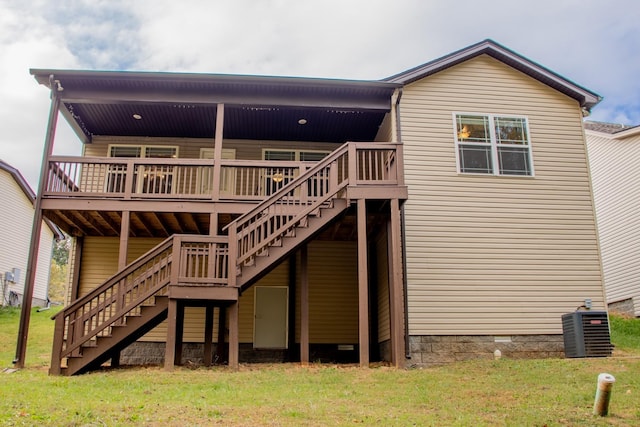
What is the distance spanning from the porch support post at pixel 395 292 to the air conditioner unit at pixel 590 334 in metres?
3.64

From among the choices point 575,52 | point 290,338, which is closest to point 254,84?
point 290,338

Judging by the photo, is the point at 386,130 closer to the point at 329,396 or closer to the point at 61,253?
the point at 329,396

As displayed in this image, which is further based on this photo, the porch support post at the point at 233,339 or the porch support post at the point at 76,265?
the porch support post at the point at 76,265

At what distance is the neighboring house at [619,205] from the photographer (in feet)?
65.3

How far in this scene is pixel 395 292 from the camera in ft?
38.7

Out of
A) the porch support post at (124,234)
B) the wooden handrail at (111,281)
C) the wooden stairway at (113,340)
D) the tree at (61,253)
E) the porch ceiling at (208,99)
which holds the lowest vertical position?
the wooden stairway at (113,340)

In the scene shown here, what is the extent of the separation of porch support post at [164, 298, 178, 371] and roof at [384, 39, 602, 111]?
763 cm

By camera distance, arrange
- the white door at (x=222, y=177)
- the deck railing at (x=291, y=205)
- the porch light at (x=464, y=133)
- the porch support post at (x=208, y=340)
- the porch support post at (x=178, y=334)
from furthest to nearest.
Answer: the white door at (x=222, y=177) → the porch light at (x=464, y=133) → the porch support post at (x=208, y=340) → the porch support post at (x=178, y=334) → the deck railing at (x=291, y=205)

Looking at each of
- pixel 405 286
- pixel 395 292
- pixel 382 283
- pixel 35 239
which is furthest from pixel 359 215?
pixel 35 239

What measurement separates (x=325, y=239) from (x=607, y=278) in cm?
1164

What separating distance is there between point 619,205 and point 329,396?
16.6 metres

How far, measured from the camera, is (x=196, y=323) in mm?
15383

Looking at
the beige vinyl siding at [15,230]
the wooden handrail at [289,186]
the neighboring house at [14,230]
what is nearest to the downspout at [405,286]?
the wooden handrail at [289,186]

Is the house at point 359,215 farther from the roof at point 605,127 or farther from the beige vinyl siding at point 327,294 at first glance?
the roof at point 605,127
